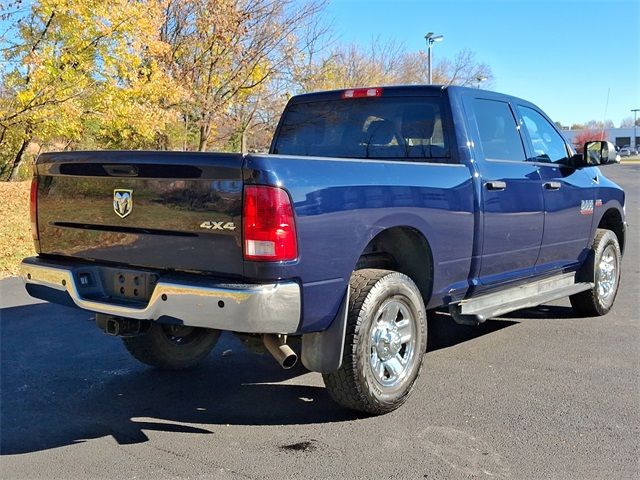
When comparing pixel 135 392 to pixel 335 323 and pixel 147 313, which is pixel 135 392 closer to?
pixel 147 313

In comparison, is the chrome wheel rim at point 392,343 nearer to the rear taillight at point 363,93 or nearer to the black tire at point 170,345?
the black tire at point 170,345

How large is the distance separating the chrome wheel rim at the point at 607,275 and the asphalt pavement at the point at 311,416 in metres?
0.69

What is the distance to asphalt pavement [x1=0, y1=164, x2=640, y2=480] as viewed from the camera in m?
3.21

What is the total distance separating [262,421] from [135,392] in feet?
3.54

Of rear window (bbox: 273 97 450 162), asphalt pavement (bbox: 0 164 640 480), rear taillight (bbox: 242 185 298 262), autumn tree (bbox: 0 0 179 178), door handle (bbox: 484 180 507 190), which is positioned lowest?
asphalt pavement (bbox: 0 164 640 480)

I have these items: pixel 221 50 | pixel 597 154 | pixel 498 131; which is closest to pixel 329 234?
pixel 498 131

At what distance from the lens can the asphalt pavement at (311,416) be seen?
10.5 feet

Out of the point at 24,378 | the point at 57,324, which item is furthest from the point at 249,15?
the point at 24,378

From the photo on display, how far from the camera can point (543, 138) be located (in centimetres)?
570

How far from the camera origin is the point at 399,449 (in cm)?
339

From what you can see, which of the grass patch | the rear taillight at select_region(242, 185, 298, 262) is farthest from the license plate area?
the grass patch

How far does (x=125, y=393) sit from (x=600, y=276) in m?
4.70

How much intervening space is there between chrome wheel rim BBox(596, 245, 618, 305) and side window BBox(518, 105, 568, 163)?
1227 millimetres

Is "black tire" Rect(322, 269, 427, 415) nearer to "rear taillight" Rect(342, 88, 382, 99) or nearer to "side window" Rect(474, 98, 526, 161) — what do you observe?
"side window" Rect(474, 98, 526, 161)
